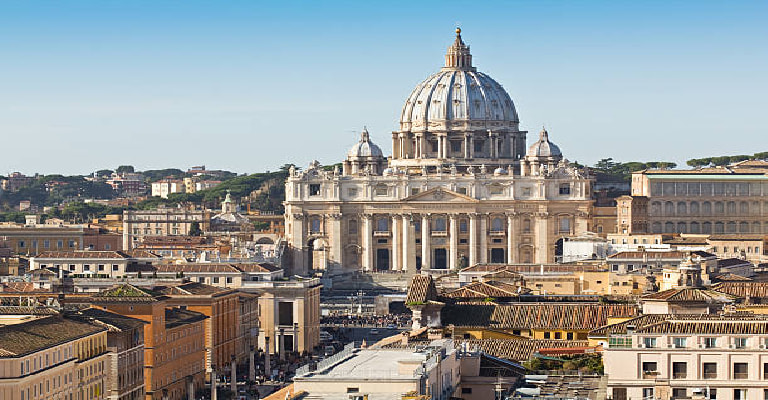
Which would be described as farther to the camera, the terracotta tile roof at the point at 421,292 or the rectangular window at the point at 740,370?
the terracotta tile roof at the point at 421,292

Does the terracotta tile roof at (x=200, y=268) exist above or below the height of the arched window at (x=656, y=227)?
below

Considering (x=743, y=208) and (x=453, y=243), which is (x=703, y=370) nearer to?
(x=743, y=208)

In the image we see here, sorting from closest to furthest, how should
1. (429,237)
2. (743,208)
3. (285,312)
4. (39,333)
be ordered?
(39,333) → (285,312) → (743,208) → (429,237)

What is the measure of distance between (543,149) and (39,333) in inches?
5544

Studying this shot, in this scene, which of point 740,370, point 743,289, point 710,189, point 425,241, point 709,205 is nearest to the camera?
point 740,370

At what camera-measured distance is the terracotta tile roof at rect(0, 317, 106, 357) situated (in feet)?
180

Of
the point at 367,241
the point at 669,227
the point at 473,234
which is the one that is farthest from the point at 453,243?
the point at 669,227

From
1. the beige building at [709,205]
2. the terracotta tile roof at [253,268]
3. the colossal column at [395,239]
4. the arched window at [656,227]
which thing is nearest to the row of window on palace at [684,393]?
the terracotta tile roof at [253,268]

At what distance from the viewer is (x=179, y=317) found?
82375 mm

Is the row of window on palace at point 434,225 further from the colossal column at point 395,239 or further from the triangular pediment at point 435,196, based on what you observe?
the triangular pediment at point 435,196

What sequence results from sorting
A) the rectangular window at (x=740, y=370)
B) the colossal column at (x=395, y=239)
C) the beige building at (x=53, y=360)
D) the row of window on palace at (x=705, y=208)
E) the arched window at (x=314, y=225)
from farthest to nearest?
the arched window at (x=314, y=225) → the colossal column at (x=395, y=239) → the row of window on palace at (x=705, y=208) → the beige building at (x=53, y=360) → the rectangular window at (x=740, y=370)

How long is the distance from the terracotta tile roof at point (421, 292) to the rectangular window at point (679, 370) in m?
19.3

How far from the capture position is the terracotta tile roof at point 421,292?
62388 mm

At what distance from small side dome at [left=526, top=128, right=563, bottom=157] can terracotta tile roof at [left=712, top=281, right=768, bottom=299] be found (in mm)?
120933
